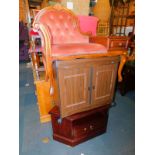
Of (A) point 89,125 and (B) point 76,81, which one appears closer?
(B) point 76,81

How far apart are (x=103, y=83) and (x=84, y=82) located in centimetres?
24

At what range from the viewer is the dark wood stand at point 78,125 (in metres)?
1.37

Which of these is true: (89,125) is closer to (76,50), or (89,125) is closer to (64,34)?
(76,50)

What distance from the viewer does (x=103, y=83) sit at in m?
1.41

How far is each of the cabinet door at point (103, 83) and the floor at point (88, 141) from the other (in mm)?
455

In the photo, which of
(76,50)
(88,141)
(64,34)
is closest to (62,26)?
(64,34)

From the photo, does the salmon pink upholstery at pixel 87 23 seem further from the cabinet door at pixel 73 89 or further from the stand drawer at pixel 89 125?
the stand drawer at pixel 89 125

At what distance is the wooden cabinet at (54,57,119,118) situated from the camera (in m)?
1.16

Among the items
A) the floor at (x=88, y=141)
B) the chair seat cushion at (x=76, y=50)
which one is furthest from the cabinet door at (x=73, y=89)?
the floor at (x=88, y=141)

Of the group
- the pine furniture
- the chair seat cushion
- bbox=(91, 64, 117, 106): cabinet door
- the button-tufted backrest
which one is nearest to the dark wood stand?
the pine furniture

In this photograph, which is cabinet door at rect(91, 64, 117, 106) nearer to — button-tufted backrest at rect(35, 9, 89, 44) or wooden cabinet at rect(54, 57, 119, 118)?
wooden cabinet at rect(54, 57, 119, 118)

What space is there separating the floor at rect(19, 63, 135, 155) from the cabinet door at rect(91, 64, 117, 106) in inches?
17.9
